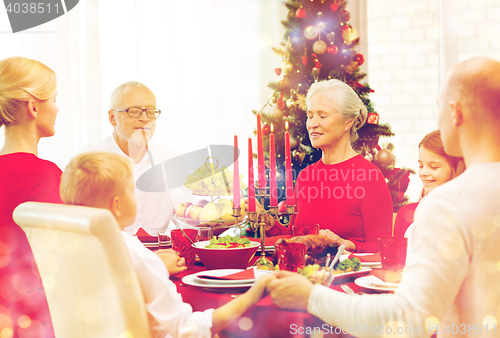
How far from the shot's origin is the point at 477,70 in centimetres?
78

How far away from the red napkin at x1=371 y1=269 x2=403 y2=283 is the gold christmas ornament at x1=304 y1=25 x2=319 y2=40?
103 inches

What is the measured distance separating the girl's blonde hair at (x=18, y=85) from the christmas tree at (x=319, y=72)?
2.16 metres

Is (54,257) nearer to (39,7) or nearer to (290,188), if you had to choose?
(290,188)

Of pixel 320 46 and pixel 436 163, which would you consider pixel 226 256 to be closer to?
pixel 436 163

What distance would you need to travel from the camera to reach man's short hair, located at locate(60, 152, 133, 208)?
954 mm

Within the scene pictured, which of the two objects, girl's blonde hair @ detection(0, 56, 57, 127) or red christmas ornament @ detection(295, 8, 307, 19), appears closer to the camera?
girl's blonde hair @ detection(0, 56, 57, 127)

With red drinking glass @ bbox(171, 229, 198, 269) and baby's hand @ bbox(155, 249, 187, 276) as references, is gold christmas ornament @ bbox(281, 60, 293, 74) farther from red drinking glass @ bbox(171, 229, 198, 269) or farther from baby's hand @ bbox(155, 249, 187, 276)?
baby's hand @ bbox(155, 249, 187, 276)

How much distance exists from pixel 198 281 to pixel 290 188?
0.38 m

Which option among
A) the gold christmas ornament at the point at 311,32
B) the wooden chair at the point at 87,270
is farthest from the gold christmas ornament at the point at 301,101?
the wooden chair at the point at 87,270

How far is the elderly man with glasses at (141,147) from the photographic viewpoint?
248 cm

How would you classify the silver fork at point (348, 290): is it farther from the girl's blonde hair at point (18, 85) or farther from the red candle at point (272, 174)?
the girl's blonde hair at point (18, 85)

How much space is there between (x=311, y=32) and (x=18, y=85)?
2562 mm

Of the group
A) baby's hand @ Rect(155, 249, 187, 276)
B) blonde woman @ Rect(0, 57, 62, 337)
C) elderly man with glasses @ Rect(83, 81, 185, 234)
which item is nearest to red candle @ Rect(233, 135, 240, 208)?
baby's hand @ Rect(155, 249, 187, 276)

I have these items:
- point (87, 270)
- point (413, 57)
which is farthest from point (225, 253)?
point (413, 57)
